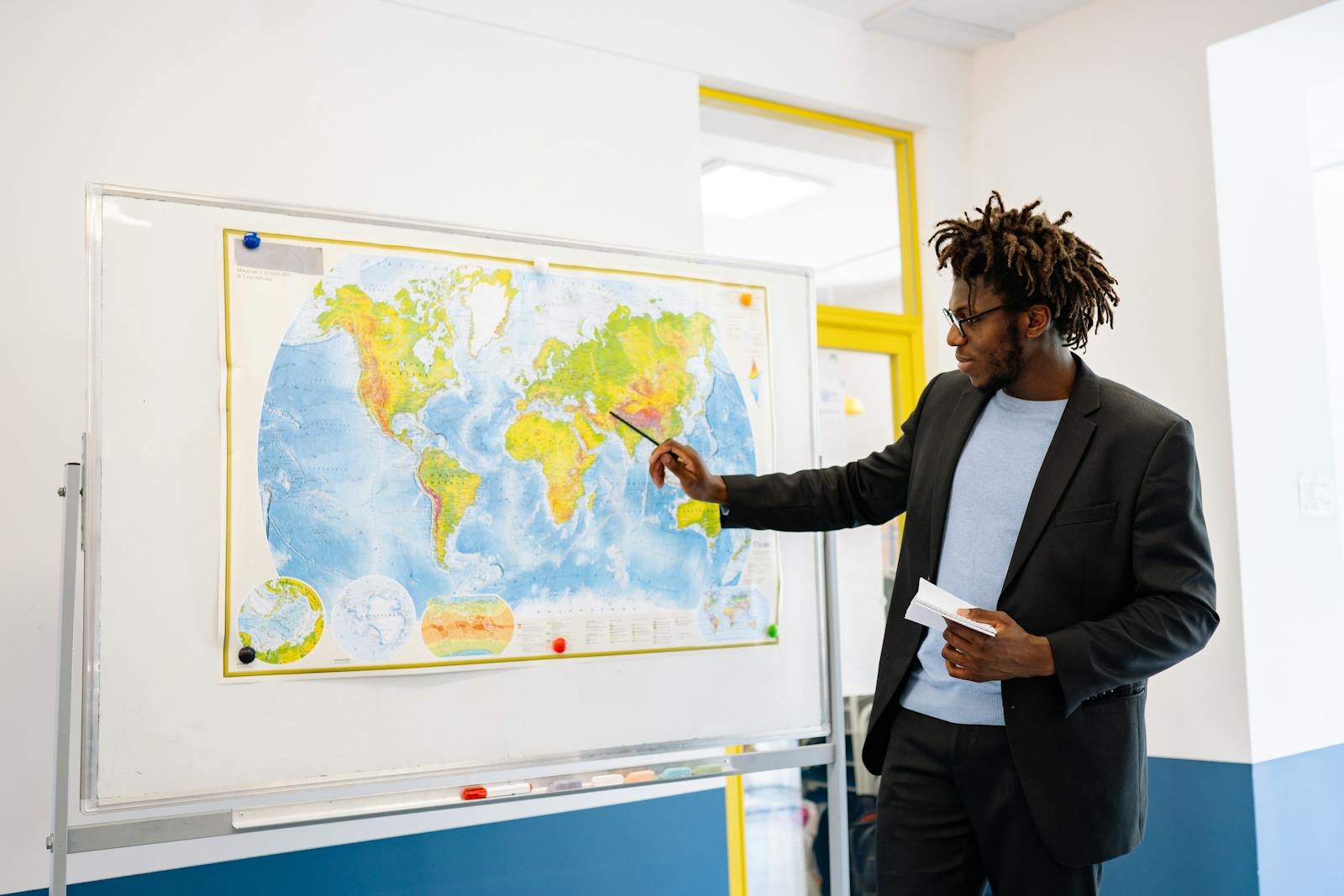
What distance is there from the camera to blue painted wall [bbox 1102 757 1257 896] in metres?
2.96

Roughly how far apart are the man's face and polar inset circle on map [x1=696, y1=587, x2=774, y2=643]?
690 mm

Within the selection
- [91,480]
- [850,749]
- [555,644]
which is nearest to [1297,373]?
[850,749]

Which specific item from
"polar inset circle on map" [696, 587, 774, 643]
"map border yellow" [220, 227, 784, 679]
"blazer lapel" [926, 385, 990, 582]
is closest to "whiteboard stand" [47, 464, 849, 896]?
"map border yellow" [220, 227, 784, 679]

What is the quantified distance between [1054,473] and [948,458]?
0.19 m

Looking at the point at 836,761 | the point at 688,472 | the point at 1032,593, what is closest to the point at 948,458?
the point at 1032,593

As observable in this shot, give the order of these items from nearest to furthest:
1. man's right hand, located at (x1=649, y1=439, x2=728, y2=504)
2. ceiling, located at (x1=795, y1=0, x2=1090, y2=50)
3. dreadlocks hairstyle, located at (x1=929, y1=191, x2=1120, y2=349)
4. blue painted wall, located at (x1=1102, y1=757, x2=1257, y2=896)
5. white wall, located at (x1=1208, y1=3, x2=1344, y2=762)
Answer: dreadlocks hairstyle, located at (x1=929, y1=191, x2=1120, y2=349), man's right hand, located at (x1=649, y1=439, x2=728, y2=504), blue painted wall, located at (x1=1102, y1=757, x2=1257, y2=896), white wall, located at (x1=1208, y1=3, x2=1344, y2=762), ceiling, located at (x1=795, y1=0, x2=1090, y2=50)

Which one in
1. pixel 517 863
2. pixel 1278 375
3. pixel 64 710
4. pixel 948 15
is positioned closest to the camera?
pixel 64 710

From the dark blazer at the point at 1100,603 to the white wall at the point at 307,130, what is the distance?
144 centimetres

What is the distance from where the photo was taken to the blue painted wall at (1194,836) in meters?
2.96

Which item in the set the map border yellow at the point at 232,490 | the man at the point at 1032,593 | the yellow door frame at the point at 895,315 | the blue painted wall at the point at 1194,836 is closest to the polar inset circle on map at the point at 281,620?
the map border yellow at the point at 232,490

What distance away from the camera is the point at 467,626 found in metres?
1.98

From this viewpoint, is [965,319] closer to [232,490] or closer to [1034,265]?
[1034,265]

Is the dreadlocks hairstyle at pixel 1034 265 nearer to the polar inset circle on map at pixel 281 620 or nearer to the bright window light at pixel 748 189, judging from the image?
the polar inset circle on map at pixel 281 620

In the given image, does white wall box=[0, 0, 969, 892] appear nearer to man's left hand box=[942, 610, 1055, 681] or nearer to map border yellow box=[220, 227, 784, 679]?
map border yellow box=[220, 227, 784, 679]
